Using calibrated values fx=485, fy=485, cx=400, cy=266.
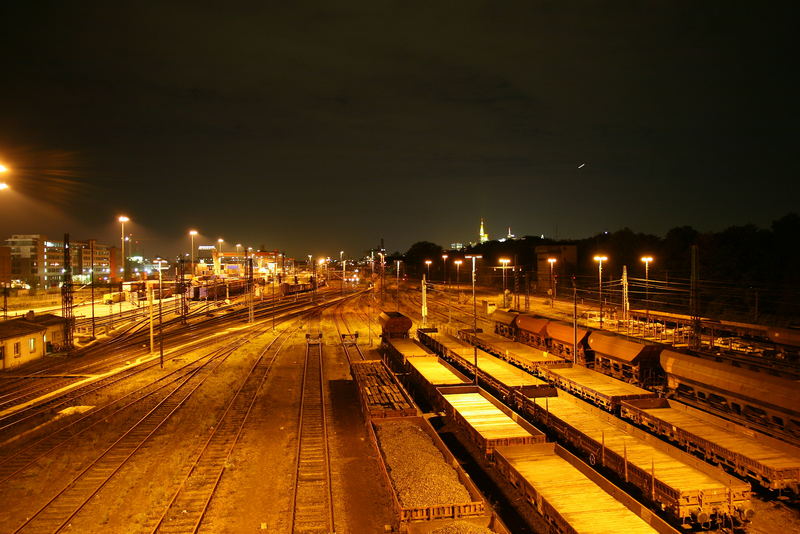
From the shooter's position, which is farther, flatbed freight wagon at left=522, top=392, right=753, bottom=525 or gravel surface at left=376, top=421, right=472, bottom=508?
gravel surface at left=376, top=421, right=472, bottom=508

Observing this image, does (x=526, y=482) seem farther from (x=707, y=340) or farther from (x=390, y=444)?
(x=707, y=340)

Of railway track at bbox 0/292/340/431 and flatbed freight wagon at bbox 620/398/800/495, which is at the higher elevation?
flatbed freight wagon at bbox 620/398/800/495

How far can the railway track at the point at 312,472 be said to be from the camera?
486 inches

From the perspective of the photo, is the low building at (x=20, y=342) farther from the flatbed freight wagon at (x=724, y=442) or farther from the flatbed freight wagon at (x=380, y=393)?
the flatbed freight wagon at (x=724, y=442)

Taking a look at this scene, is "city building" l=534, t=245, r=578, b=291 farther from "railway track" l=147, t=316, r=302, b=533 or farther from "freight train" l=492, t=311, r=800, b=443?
"railway track" l=147, t=316, r=302, b=533

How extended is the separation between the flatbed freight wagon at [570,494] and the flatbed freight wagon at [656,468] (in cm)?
132

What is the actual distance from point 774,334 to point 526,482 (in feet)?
76.6

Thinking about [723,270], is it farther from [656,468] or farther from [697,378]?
[656,468]

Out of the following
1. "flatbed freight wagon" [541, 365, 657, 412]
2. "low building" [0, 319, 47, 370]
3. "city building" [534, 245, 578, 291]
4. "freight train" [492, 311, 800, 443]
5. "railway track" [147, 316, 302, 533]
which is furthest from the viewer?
"city building" [534, 245, 578, 291]

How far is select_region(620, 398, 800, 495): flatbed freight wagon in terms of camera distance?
40.6 feet

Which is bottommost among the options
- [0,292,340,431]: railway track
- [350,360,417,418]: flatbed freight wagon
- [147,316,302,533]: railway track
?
[147,316,302,533]: railway track

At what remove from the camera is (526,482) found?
12.0 metres

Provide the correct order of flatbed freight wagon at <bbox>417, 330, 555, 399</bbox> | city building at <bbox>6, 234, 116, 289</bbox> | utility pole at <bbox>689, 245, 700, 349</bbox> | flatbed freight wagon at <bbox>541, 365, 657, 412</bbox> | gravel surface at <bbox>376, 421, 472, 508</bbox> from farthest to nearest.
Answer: city building at <bbox>6, 234, 116, 289</bbox> < utility pole at <bbox>689, 245, 700, 349</bbox> < flatbed freight wagon at <bbox>417, 330, 555, 399</bbox> < flatbed freight wagon at <bbox>541, 365, 657, 412</bbox> < gravel surface at <bbox>376, 421, 472, 508</bbox>

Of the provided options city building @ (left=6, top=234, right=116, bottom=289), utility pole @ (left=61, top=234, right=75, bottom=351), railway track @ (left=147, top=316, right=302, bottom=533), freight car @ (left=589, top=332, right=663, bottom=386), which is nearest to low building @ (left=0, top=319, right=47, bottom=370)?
utility pole @ (left=61, top=234, right=75, bottom=351)
